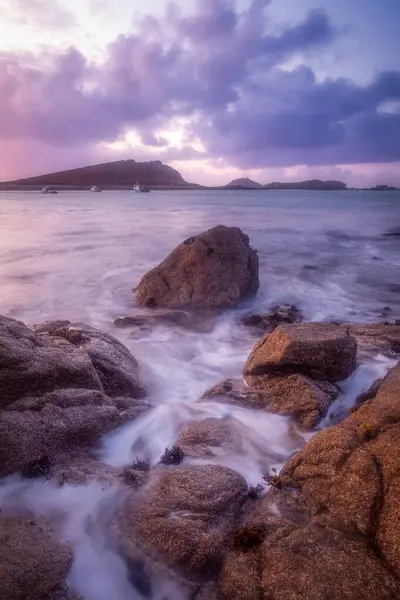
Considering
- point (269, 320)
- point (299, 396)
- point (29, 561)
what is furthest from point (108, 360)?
point (269, 320)

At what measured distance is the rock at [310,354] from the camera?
268 inches

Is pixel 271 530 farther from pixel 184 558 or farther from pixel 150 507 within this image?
pixel 150 507

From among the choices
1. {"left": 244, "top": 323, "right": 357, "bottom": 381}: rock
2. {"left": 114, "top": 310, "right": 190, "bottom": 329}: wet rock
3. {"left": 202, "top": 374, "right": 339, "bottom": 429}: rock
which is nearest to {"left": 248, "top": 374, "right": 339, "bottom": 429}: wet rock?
{"left": 202, "top": 374, "right": 339, "bottom": 429}: rock

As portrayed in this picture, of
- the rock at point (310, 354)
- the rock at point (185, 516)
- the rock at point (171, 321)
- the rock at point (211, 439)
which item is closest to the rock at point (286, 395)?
the rock at point (310, 354)

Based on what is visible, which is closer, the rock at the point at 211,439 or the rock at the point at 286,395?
the rock at the point at 211,439

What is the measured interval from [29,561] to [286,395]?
4.22 metres

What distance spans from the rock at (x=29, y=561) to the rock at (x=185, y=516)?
670mm

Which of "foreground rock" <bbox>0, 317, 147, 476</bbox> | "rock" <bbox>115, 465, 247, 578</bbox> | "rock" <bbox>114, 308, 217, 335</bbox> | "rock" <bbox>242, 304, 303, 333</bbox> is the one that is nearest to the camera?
"rock" <bbox>115, 465, 247, 578</bbox>

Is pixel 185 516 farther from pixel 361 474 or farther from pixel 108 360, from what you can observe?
pixel 108 360

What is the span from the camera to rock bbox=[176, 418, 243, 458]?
18.6ft

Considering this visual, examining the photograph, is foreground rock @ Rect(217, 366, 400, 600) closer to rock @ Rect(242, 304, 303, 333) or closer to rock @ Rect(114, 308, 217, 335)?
rock @ Rect(242, 304, 303, 333)

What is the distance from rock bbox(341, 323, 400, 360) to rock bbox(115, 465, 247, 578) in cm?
459

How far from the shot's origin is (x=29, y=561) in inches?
136

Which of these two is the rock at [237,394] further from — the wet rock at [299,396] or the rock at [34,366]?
the rock at [34,366]
